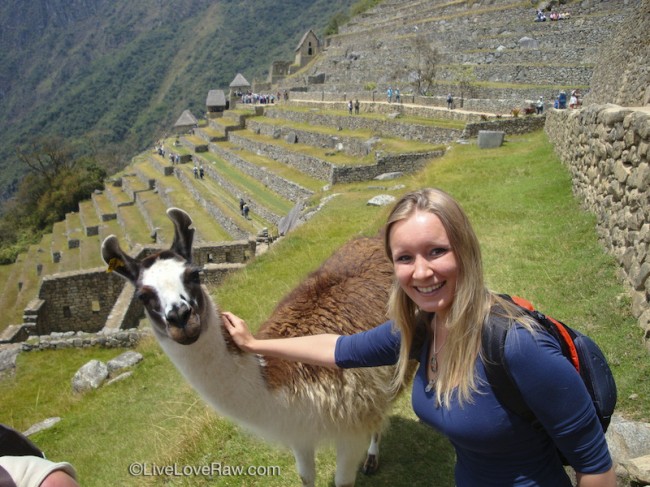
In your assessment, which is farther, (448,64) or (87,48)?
(87,48)

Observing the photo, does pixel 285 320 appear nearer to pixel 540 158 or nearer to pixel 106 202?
pixel 540 158

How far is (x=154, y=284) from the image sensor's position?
83.6 inches

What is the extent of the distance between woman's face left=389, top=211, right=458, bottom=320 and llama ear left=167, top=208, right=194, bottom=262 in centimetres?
125

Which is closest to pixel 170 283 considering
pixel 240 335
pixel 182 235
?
pixel 182 235

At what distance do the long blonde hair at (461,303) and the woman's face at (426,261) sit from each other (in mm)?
20

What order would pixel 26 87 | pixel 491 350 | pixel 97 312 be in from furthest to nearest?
pixel 26 87 → pixel 97 312 → pixel 491 350

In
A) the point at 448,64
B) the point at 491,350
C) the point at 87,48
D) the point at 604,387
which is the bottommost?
the point at 604,387

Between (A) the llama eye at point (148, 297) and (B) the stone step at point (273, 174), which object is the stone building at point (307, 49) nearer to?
(B) the stone step at point (273, 174)

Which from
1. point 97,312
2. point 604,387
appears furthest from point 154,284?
point 97,312

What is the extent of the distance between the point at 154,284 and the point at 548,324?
1.64 m

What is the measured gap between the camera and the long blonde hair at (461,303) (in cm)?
135

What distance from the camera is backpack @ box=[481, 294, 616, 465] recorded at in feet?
4.16

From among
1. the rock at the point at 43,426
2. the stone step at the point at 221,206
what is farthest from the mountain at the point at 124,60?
the rock at the point at 43,426

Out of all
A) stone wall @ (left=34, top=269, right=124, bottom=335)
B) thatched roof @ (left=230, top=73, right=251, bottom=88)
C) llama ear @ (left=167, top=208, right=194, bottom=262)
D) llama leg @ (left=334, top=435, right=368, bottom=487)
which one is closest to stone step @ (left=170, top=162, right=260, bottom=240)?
stone wall @ (left=34, top=269, right=124, bottom=335)
